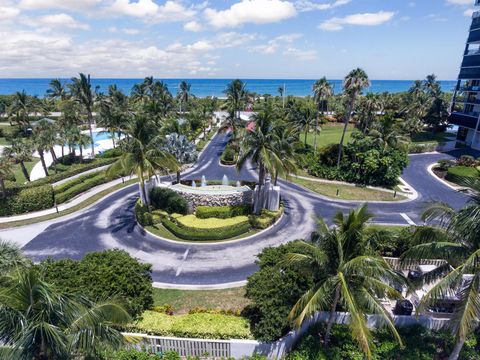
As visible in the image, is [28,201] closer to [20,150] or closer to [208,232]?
[20,150]

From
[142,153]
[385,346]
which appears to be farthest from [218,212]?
[385,346]

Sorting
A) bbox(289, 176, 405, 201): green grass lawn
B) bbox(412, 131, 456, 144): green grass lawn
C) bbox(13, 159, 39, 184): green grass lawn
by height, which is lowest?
bbox(13, 159, 39, 184): green grass lawn

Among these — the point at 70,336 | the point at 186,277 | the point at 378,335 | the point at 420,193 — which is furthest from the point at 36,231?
the point at 420,193

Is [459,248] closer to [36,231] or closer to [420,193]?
[420,193]

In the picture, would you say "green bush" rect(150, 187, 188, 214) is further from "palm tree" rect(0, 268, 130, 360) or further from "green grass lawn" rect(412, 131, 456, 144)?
"green grass lawn" rect(412, 131, 456, 144)

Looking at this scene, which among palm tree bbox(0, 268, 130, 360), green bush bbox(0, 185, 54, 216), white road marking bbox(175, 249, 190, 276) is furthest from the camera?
green bush bbox(0, 185, 54, 216)

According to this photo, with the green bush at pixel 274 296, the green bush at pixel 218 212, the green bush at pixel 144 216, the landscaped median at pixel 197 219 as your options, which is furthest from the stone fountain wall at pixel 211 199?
the green bush at pixel 274 296

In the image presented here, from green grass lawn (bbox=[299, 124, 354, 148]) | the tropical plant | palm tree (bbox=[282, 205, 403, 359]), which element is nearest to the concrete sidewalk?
the tropical plant
